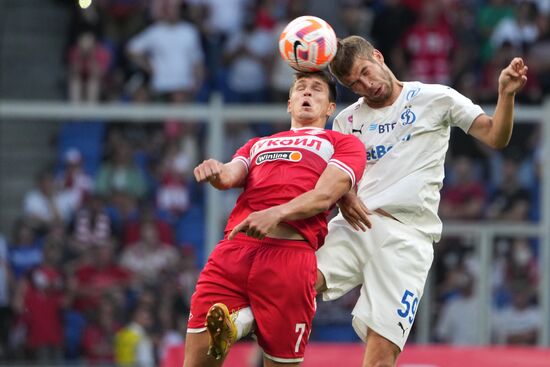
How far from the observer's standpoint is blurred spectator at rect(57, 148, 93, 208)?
12320 mm

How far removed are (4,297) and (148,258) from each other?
131 cm

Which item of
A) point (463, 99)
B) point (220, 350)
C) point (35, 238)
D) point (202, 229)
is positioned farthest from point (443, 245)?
point (220, 350)

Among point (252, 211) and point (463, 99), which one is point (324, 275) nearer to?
point (252, 211)

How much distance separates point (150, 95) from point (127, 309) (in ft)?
9.57

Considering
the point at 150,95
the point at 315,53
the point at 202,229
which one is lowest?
the point at 202,229

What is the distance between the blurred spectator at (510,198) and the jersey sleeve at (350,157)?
5.11 m

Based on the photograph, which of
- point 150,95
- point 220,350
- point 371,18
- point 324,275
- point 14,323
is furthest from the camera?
point 371,18

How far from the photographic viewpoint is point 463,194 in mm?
12336

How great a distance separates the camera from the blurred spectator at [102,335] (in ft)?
39.8

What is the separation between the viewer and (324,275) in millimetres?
7598

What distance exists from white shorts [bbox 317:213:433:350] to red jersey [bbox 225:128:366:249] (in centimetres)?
36

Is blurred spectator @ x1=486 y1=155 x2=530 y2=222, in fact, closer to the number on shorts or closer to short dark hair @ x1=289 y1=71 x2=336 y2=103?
short dark hair @ x1=289 y1=71 x2=336 y2=103

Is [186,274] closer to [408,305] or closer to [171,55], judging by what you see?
[171,55]

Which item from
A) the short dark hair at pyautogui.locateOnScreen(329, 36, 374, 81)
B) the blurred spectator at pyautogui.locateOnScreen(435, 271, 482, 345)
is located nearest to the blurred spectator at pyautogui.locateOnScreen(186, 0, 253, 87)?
the blurred spectator at pyautogui.locateOnScreen(435, 271, 482, 345)
